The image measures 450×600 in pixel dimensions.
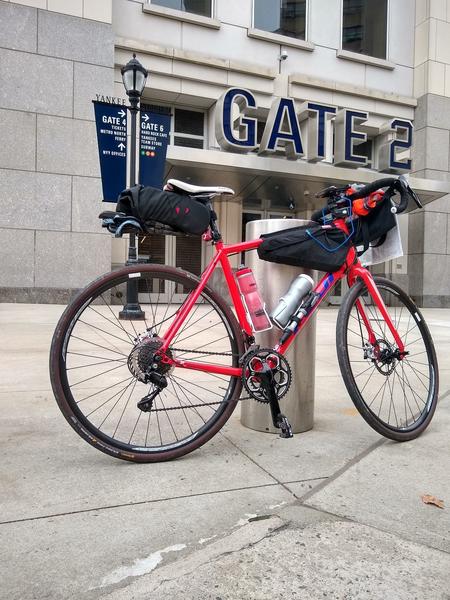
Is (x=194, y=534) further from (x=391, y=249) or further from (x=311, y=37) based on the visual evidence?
(x=311, y=37)

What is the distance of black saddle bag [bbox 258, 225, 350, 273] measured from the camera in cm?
282

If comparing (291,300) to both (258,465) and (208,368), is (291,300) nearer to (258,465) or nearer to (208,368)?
(208,368)

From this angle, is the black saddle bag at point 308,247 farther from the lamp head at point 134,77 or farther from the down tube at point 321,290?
the lamp head at point 134,77

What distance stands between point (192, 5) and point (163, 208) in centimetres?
1454

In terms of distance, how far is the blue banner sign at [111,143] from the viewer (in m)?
10.2

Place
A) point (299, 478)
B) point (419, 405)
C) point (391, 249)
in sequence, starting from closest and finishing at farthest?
point (299, 478)
point (391, 249)
point (419, 405)

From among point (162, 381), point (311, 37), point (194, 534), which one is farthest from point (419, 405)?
point (311, 37)

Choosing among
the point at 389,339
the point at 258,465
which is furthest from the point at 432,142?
the point at 258,465

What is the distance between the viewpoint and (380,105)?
A: 16938 mm

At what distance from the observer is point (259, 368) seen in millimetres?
2639

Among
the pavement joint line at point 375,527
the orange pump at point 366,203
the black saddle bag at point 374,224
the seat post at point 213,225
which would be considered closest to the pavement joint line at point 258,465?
the pavement joint line at point 375,527

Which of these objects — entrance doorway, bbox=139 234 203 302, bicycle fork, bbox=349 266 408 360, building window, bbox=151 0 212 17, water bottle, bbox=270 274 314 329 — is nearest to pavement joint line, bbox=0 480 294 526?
water bottle, bbox=270 274 314 329

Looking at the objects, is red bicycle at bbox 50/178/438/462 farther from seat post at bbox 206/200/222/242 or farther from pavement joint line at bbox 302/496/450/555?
pavement joint line at bbox 302/496/450/555

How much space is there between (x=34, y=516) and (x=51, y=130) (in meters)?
12.5
